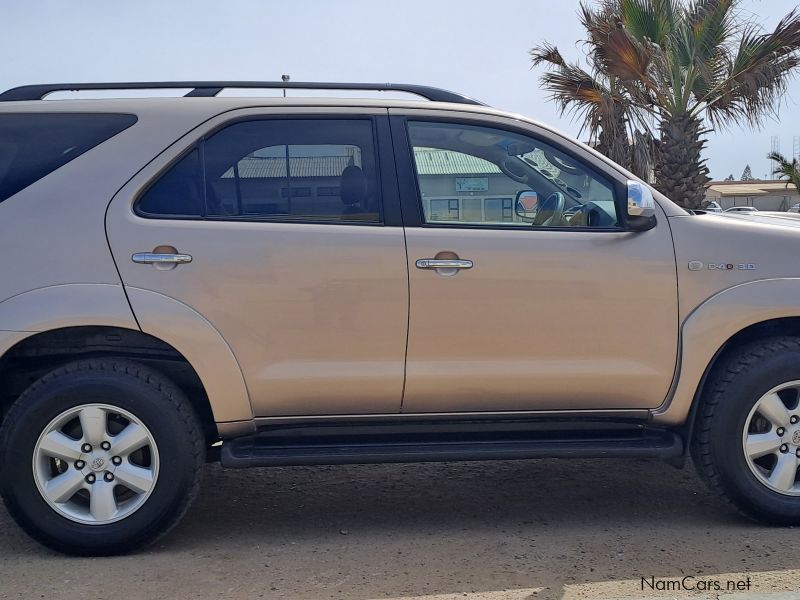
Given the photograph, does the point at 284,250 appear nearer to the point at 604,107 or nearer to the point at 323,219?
the point at 323,219

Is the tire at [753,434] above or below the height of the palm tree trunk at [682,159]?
below

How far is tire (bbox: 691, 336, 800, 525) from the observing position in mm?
3996

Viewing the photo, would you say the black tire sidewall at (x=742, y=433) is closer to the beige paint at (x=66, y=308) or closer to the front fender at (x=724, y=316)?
the front fender at (x=724, y=316)

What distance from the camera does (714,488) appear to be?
408cm

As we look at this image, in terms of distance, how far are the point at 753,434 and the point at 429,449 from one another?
149 centimetres

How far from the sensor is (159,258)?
3793mm

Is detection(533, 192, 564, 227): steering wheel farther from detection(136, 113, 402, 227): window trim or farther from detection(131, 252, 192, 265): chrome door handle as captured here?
detection(131, 252, 192, 265): chrome door handle

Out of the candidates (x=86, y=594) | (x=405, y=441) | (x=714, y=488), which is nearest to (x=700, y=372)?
(x=714, y=488)

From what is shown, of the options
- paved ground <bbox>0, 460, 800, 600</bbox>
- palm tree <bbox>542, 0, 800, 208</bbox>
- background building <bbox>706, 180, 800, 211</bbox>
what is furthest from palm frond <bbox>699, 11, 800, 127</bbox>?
background building <bbox>706, 180, 800, 211</bbox>

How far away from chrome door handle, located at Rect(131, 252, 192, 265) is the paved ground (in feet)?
4.24

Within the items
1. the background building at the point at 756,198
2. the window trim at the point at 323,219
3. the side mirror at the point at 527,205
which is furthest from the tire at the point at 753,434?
→ the background building at the point at 756,198

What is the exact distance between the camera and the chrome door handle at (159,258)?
3789mm

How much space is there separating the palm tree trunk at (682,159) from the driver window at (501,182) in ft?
34.8

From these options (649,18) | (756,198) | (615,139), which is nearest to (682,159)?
(615,139)
